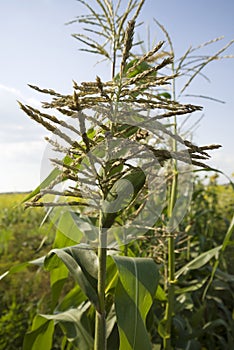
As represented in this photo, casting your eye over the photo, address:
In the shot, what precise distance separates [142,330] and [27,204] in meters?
0.35

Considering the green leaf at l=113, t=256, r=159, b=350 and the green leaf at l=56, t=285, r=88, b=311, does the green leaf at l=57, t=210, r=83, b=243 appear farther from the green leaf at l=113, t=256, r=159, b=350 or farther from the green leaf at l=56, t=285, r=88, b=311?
the green leaf at l=113, t=256, r=159, b=350

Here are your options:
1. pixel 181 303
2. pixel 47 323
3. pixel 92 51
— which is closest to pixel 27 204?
pixel 92 51

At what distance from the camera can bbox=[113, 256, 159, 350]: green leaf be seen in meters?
0.80

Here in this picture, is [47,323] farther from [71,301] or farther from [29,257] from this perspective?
[29,257]

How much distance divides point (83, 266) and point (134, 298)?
16cm

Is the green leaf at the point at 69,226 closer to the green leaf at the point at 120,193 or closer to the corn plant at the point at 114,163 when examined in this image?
the corn plant at the point at 114,163

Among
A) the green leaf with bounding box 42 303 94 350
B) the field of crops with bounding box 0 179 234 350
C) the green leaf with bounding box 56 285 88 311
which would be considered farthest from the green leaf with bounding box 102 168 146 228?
the green leaf with bounding box 56 285 88 311

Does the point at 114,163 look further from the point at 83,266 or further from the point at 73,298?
the point at 73,298

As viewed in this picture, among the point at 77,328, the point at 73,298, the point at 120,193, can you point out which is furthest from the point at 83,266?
the point at 73,298

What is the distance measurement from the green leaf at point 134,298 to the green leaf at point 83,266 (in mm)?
61

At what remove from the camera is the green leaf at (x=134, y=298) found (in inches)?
31.6

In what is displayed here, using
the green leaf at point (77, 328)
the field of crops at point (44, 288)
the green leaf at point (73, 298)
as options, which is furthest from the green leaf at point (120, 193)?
the green leaf at point (73, 298)

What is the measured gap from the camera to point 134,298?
86cm

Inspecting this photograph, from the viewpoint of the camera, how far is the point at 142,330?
81cm
